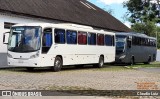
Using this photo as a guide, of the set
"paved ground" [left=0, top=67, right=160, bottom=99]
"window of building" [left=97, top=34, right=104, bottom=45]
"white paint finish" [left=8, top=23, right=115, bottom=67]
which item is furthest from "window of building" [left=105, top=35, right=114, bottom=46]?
"paved ground" [left=0, top=67, right=160, bottom=99]

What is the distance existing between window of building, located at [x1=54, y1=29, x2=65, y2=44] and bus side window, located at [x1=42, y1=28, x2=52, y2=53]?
0.56 metres

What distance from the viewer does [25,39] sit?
22922mm

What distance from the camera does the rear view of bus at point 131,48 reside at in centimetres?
3597

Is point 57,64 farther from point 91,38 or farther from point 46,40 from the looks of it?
point 91,38

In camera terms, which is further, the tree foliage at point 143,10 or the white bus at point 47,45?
the tree foliage at point 143,10

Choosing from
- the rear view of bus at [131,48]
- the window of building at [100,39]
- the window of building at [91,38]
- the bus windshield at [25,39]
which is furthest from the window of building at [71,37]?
the rear view of bus at [131,48]

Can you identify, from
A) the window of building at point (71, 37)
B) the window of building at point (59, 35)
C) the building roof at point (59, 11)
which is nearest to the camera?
the window of building at point (59, 35)

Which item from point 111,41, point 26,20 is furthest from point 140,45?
point 26,20

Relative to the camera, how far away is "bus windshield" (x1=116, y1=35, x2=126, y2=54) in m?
36.0

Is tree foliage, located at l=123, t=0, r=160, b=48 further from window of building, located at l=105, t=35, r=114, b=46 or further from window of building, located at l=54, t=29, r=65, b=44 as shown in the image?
window of building, located at l=54, t=29, r=65, b=44

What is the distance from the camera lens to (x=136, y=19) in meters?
41.7

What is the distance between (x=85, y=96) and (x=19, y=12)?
17778mm

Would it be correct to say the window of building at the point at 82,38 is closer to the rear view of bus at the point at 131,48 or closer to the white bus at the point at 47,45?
the white bus at the point at 47,45

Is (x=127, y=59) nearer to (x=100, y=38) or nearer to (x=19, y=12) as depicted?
(x=100, y=38)
